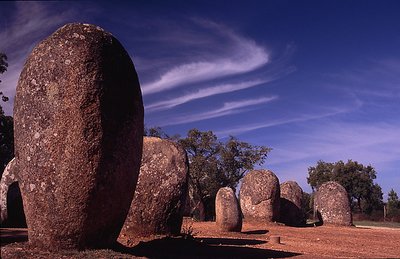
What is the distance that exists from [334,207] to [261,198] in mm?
6561

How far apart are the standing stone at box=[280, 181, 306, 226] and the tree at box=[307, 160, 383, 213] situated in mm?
32672

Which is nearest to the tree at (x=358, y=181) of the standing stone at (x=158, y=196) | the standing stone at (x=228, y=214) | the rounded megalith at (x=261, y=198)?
the rounded megalith at (x=261, y=198)

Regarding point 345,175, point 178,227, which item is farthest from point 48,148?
point 345,175

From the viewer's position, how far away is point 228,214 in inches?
755

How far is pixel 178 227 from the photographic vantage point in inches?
520

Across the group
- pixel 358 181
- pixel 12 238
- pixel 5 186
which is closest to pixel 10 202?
pixel 5 186

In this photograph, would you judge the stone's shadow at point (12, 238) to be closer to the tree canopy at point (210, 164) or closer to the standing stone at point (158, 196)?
the standing stone at point (158, 196)

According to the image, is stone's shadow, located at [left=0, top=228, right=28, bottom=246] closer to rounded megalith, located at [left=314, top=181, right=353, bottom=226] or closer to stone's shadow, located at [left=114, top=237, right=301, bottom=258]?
stone's shadow, located at [left=114, top=237, right=301, bottom=258]

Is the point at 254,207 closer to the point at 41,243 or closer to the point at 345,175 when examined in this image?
the point at 41,243

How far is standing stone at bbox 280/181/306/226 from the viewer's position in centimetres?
2873

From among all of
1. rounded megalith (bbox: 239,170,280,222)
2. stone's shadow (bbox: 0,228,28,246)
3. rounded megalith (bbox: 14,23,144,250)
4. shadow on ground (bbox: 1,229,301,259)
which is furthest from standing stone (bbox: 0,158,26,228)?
rounded megalith (bbox: 239,170,280,222)

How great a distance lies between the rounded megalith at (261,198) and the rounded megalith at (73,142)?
1797 cm

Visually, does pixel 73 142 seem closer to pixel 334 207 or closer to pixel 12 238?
pixel 12 238

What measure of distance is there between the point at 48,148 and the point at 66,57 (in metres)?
1.65
